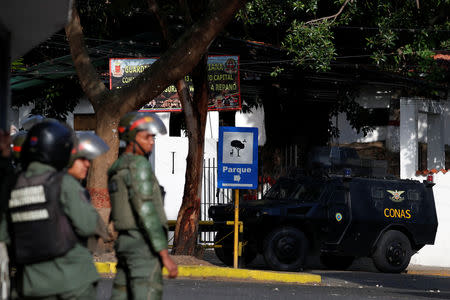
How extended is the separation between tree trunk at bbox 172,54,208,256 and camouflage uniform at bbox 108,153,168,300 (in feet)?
32.8

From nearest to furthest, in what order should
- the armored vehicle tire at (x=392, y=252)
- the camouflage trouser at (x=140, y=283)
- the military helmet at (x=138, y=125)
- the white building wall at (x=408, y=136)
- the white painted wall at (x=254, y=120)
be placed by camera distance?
the camouflage trouser at (x=140, y=283) → the military helmet at (x=138, y=125) → the armored vehicle tire at (x=392, y=252) → the white building wall at (x=408, y=136) → the white painted wall at (x=254, y=120)

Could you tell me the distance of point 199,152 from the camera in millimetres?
16688

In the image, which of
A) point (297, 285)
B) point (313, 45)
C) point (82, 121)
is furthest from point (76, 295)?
point (82, 121)

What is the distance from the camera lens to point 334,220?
17094 mm

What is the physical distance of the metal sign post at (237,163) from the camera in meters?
15.4

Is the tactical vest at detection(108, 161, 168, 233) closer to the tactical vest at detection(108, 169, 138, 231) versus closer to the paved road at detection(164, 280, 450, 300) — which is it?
the tactical vest at detection(108, 169, 138, 231)

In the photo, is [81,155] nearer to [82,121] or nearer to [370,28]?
[370,28]

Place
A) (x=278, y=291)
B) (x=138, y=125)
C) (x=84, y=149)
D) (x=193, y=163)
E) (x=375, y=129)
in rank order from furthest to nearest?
(x=375, y=129), (x=193, y=163), (x=278, y=291), (x=138, y=125), (x=84, y=149)

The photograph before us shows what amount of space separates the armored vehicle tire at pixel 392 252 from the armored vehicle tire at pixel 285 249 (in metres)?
1.80

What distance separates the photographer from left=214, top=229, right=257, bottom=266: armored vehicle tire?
17188 mm

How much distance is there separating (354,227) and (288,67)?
745 cm

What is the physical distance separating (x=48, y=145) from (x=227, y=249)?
12132mm

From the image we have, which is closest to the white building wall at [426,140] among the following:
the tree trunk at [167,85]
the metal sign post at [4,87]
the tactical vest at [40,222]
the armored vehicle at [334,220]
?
the armored vehicle at [334,220]

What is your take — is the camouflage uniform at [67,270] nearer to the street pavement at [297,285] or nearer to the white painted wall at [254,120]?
the street pavement at [297,285]
